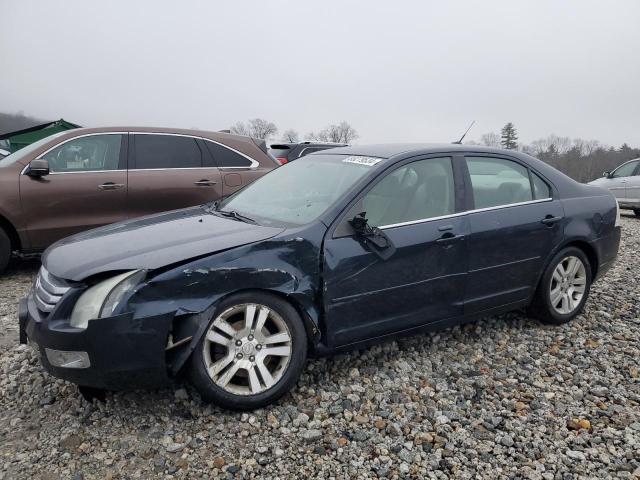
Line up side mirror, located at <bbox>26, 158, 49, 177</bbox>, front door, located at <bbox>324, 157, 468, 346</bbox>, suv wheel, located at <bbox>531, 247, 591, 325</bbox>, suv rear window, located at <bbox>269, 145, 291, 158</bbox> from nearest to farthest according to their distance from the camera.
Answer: front door, located at <bbox>324, 157, 468, 346</bbox>
suv wheel, located at <bbox>531, 247, 591, 325</bbox>
side mirror, located at <bbox>26, 158, 49, 177</bbox>
suv rear window, located at <bbox>269, 145, 291, 158</bbox>

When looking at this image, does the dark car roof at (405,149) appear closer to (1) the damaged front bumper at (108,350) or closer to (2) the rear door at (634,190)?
(1) the damaged front bumper at (108,350)

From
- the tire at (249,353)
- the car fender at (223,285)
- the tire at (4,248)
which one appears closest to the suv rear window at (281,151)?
the tire at (4,248)

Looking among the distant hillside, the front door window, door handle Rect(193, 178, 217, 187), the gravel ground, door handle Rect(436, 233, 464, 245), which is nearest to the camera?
the gravel ground

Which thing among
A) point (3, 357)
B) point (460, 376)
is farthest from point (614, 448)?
point (3, 357)

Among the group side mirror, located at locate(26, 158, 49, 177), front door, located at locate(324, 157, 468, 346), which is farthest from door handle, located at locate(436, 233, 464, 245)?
side mirror, located at locate(26, 158, 49, 177)

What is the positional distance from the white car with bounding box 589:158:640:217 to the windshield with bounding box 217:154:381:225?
1108cm

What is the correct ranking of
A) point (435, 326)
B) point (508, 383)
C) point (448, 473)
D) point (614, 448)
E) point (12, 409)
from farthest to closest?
point (435, 326) < point (508, 383) < point (12, 409) < point (614, 448) < point (448, 473)

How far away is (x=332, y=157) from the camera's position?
369cm

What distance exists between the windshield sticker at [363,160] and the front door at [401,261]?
150 mm

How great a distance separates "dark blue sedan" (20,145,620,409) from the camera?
Result: 7.97ft

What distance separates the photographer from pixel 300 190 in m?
3.41

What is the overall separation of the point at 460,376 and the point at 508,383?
29 centimetres

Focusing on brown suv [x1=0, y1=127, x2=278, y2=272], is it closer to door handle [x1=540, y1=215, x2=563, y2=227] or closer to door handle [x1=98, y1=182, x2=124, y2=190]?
door handle [x1=98, y1=182, x2=124, y2=190]

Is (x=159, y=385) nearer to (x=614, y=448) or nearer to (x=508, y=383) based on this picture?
(x=508, y=383)
